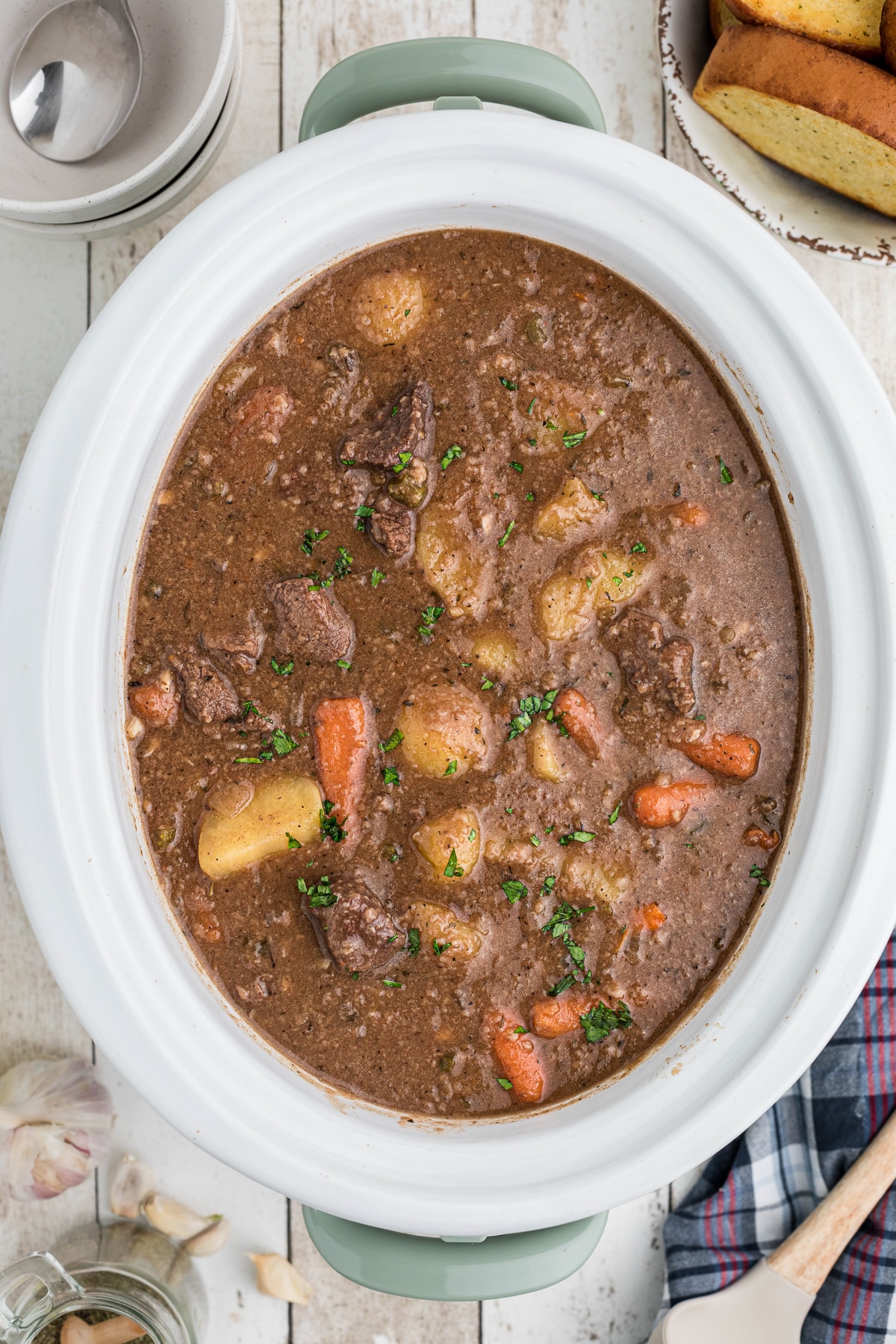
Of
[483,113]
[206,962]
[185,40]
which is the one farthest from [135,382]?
[206,962]

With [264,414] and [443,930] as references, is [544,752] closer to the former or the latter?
[443,930]

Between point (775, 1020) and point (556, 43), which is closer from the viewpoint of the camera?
point (775, 1020)

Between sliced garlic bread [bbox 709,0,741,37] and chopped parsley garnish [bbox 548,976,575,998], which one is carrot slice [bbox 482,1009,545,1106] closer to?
chopped parsley garnish [bbox 548,976,575,998]

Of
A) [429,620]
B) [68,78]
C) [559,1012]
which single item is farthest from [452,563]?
[68,78]

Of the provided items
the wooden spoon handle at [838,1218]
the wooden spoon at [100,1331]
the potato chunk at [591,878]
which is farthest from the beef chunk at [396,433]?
the wooden spoon at [100,1331]

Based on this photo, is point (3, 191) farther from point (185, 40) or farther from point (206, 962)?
point (206, 962)

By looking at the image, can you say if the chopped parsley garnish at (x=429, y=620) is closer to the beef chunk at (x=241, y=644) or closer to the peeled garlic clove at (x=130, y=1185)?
the beef chunk at (x=241, y=644)
